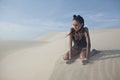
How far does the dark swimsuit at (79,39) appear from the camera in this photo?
17.3ft

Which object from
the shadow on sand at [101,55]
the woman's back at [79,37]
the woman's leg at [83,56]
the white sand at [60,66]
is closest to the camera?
the white sand at [60,66]

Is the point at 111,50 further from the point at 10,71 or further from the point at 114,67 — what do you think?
the point at 10,71

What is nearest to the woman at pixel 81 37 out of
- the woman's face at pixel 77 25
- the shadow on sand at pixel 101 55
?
the woman's face at pixel 77 25

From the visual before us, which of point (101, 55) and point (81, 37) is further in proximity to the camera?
point (101, 55)

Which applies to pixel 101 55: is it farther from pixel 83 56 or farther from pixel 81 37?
pixel 81 37

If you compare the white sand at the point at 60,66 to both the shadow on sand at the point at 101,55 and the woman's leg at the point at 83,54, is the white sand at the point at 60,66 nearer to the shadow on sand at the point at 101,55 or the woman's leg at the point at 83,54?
the shadow on sand at the point at 101,55

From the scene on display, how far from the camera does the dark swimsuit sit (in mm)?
5285

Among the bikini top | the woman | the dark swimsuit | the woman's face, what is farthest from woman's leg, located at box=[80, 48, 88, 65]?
the woman's face

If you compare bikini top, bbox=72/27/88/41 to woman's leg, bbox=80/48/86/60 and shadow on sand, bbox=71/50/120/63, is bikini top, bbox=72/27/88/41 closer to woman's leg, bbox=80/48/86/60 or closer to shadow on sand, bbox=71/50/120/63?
woman's leg, bbox=80/48/86/60

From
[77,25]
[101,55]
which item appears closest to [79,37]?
[77,25]

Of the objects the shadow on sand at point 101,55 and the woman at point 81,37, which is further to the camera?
the shadow on sand at point 101,55

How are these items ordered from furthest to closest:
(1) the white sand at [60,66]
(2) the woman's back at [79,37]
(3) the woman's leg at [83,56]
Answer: (2) the woman's back at [79,37], (3) the woman's leg at [83,56], (1) the white sand at [60,66]

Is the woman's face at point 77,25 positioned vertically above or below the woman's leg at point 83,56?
above

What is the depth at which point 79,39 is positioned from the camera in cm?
531
